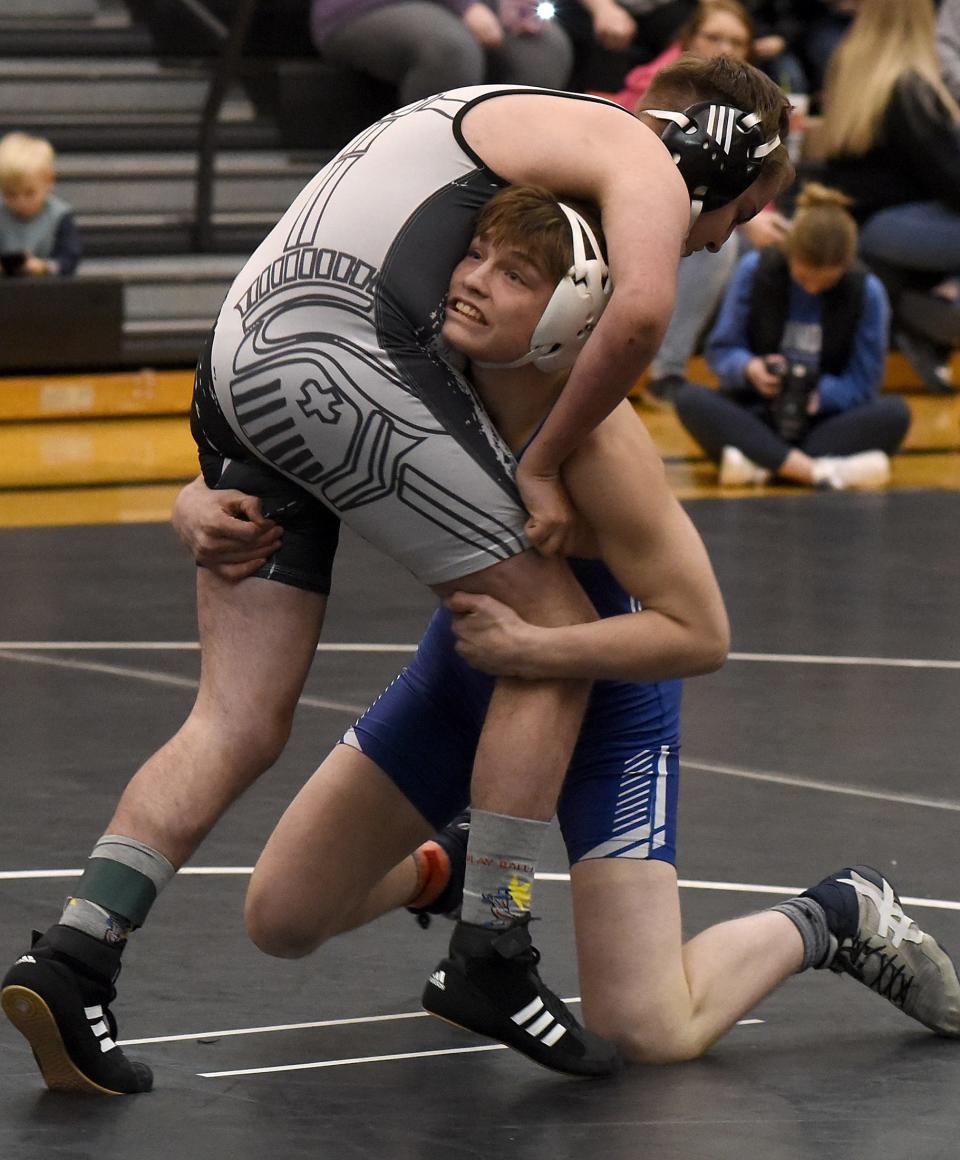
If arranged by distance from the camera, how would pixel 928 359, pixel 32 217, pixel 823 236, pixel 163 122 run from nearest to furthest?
pixel 823 236
pixel 32 217
pixel 928 359
pixel 163 122

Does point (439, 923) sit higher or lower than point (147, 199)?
higher

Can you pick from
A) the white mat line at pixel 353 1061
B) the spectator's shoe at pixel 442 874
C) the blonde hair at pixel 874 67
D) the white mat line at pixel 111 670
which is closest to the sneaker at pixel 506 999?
the white mat line at pixel 353 1061

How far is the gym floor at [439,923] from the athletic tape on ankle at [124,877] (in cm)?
21

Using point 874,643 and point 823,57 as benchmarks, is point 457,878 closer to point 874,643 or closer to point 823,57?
point 874,643

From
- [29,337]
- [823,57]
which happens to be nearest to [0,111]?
[29,337]

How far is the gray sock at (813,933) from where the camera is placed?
9.70ft

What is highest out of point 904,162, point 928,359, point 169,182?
point 904,162

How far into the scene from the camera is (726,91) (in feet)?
9.40

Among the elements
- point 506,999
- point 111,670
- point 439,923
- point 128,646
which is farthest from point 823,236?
point 506,999

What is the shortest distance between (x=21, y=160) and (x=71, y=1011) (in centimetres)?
624

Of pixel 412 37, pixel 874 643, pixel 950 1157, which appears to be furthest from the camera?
pixel 412 37

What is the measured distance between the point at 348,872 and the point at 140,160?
24.3 ft

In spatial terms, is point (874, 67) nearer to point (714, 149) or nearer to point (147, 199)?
point (147, 199)

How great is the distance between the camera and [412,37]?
29.9ft
